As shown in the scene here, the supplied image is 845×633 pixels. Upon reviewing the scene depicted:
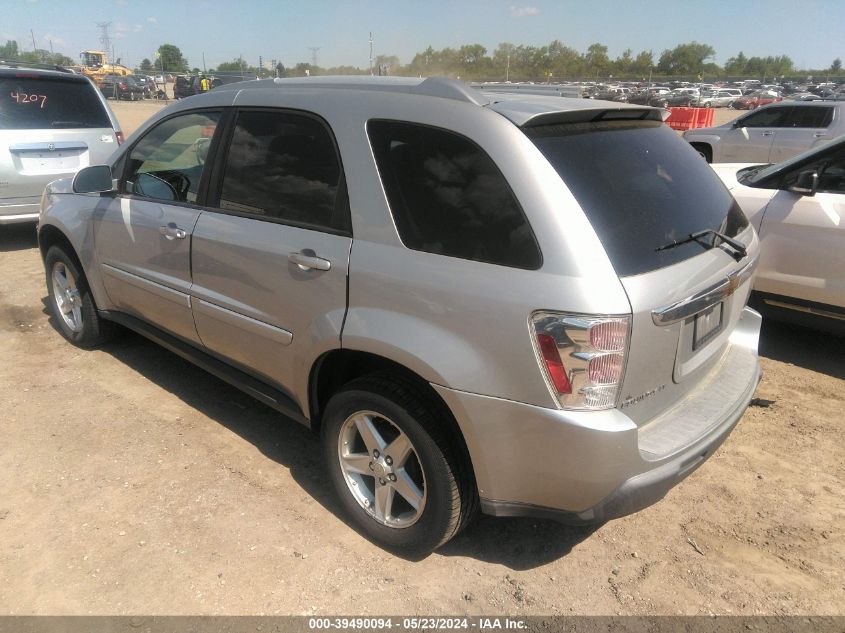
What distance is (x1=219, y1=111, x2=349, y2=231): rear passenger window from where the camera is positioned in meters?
2.69

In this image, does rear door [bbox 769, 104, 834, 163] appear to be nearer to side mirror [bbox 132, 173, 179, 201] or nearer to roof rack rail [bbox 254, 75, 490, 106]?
roof rack rail [bbox 254, 75, 490, 106]

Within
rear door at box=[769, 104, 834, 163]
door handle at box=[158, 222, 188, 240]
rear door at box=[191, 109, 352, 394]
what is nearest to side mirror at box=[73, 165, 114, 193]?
door handle at box=[158, 222, 188, 240]

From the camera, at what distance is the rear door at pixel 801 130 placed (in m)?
11.1

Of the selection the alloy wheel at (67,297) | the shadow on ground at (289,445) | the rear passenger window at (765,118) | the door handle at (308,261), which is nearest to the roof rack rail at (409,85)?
the door handle at (308,261)

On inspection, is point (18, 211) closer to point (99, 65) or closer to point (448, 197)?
point (448, 197)

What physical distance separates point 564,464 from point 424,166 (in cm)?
118

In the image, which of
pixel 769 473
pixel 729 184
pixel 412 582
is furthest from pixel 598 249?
pixel 729 184

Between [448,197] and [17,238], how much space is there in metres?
7.64

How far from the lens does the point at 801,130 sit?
443 inches

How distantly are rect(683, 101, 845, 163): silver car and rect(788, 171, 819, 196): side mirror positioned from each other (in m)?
7.02

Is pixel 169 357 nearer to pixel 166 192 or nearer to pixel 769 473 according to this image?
pixel 166 192

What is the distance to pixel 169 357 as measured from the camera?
461cm

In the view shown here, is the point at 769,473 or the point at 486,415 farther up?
the point at 486,415

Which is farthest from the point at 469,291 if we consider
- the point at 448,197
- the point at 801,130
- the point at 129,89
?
the point at 129,89
